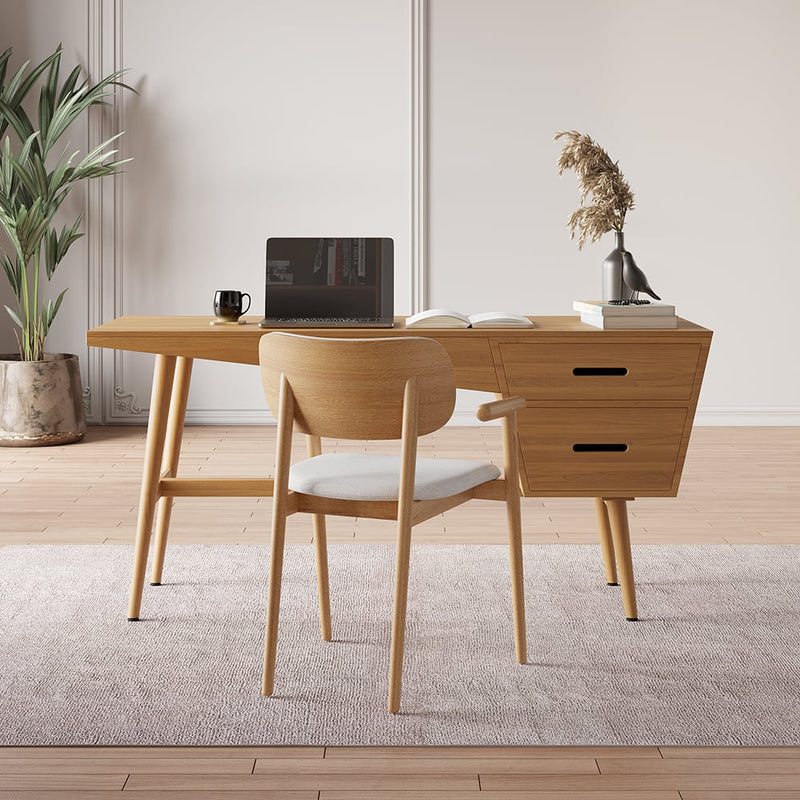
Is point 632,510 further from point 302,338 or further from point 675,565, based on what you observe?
point 302,338

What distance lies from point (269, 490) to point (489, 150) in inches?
136

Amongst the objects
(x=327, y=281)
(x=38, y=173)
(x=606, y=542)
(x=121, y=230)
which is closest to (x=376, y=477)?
(x=327, y=281)

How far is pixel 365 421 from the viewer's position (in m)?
2.13

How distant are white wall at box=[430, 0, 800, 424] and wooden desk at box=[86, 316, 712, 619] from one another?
307cm

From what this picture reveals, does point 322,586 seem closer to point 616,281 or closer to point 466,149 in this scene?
point 616,281

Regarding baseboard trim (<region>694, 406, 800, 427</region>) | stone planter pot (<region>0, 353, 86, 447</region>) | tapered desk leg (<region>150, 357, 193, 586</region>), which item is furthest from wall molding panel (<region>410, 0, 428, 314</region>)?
tapered desk leg (<region>150, 357, 193, 586</region>)

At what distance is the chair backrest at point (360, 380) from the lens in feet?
6.84

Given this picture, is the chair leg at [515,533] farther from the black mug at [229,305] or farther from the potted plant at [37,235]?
the potted plant at [37,235]

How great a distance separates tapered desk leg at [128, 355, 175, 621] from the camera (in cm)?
Result: 262

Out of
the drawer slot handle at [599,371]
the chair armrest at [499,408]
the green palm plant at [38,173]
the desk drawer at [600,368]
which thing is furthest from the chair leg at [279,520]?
the green palm plant at [38,173]

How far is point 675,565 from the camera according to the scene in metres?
3.16

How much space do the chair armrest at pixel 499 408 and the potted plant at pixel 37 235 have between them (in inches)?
129

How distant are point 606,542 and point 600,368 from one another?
571mm

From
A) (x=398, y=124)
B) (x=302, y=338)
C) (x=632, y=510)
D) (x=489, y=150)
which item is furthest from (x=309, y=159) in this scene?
(x=302, y=338)
